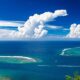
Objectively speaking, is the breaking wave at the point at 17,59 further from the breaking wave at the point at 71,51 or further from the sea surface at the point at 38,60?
the breaking wave at the point at 71,51

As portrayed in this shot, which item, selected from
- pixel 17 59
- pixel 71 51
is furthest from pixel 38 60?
pixel 71 51

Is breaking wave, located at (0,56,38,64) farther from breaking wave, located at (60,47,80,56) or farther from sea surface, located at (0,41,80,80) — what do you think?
breaking wave, located at (60,47,80,56)

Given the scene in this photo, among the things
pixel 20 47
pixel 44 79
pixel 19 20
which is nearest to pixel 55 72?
pixel 44 79

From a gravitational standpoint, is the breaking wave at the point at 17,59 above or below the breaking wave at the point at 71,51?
below

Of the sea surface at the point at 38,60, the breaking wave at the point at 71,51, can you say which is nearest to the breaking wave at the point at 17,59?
the sea surface at the point at 38,60

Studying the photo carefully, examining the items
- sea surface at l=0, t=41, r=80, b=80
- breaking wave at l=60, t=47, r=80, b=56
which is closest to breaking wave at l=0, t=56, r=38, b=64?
sea surface at l=0, t=41, r=80, b=80

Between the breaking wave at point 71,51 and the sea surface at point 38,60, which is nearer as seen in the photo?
the sea surface at point 38,60

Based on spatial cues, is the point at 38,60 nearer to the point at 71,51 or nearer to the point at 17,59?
the point at 17,59

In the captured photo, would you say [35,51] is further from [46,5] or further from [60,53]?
[46,5]

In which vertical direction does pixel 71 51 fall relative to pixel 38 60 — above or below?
above
